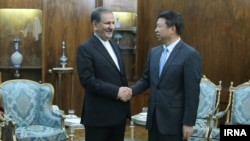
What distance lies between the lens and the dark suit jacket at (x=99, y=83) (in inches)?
107

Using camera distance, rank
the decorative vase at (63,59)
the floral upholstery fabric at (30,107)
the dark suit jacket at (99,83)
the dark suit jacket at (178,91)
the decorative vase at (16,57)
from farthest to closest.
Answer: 1. the decorative vase at (63,59)
2. the decorative vase at (16,57)
3. the floral upholstery fabric at (30,107)
4. the dark suit jacket at (99,83)
5. the dark suit jacket at (178,91)

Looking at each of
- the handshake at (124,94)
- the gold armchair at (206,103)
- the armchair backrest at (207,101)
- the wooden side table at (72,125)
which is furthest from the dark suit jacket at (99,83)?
the armchair backrest at (207,101)

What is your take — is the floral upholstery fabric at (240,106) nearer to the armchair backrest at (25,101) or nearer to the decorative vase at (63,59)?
the armchair backrest at (25,101)

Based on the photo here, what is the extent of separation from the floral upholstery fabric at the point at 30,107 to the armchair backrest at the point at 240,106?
5.54ft

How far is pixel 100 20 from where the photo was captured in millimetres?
2764

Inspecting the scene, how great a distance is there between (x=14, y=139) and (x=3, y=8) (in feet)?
8.62

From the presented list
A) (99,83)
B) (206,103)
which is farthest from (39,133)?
(206,103)

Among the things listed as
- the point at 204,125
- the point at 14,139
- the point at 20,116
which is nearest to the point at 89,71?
the point at 14,139

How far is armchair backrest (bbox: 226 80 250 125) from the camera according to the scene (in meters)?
4.10

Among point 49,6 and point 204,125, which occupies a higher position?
point 49,6

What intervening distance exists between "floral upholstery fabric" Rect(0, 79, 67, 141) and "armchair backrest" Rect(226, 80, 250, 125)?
1.69 meters

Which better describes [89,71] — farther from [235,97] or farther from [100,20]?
[235,97]

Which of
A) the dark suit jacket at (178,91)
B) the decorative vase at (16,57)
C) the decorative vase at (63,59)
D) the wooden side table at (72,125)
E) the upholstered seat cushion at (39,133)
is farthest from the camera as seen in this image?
the decorative vase at (63,59)

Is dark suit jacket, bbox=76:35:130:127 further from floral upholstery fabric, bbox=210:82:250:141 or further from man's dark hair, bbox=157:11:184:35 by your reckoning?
floral upholstery fabric, bbox=210:82:250:141
